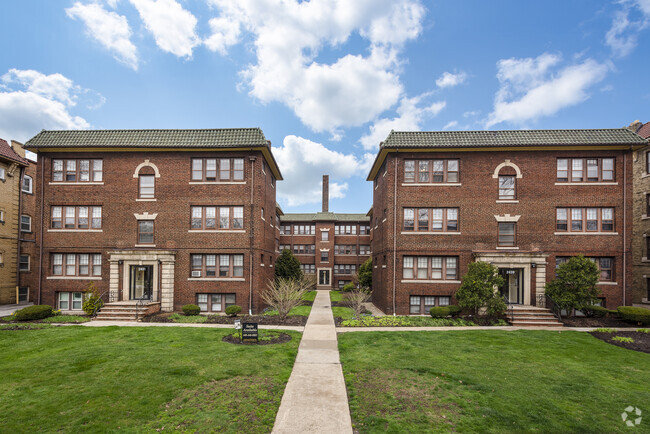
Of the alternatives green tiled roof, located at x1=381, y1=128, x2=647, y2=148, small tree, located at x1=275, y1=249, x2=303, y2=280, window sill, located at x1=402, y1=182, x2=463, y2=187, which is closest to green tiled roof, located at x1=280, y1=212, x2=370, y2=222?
small tree, located at x1=275, y1=249, x2=303, y2=280

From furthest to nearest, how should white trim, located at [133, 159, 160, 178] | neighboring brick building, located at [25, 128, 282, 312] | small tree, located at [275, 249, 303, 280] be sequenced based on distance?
1. small tree, located at [275, 249, 303, 280]
2. white trim, located at [133, 159, 160, 178]
3. neighboring brick building, located at [25, 128, 282, 312]

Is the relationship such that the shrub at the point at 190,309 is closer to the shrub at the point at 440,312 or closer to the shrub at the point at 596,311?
the shrub at the point at 440,312

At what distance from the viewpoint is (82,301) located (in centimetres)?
2086

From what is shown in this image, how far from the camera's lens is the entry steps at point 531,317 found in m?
17.5

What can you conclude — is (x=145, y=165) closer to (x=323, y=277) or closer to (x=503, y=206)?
(x=503, y=206)

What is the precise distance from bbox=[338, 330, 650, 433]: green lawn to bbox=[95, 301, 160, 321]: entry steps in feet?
40.1

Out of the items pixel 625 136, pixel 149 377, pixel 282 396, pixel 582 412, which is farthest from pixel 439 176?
pixel 149 377

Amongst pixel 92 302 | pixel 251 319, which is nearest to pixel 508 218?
pixel 251 319

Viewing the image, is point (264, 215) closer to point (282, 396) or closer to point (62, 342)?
point (62, 342)

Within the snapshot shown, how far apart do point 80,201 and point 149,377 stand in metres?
17.5

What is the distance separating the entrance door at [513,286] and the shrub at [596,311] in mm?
3559

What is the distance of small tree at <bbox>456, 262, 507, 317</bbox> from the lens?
1752cm

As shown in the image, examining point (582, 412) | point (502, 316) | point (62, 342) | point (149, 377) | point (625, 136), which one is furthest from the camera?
point (625, 136)

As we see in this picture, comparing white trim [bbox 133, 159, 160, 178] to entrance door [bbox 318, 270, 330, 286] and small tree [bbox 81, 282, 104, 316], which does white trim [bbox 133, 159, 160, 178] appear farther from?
entrance door [bbox 318, 270, 330, 286]
